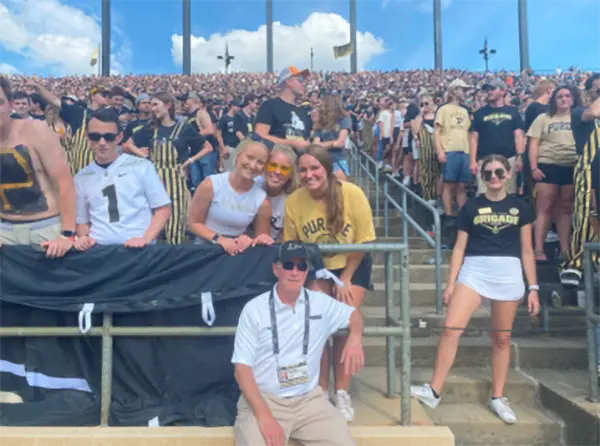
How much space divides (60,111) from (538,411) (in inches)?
250

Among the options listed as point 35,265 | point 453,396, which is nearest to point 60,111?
point 35,265

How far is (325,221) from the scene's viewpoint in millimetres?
3404

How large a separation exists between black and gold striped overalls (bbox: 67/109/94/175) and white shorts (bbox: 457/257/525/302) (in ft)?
13.7

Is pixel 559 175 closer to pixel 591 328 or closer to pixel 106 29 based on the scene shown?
pixel 591 328

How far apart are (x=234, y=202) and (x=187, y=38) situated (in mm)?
41181

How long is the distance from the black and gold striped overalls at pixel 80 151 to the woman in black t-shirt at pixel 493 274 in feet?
13.4

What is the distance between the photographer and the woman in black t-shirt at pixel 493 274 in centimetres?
369

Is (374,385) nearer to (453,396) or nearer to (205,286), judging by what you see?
(453,396)

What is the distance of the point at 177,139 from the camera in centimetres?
602

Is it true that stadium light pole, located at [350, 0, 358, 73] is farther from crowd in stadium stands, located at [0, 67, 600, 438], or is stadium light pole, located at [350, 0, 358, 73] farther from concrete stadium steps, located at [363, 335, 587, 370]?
concrete stadium steps, located at [363, 335, 587, 370]

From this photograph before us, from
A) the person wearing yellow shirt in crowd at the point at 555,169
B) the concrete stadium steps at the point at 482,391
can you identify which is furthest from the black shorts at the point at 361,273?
the person wearing yellow shirt in crowd at the point at 555,169

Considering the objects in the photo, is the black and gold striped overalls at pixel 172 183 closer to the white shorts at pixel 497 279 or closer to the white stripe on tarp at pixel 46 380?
the white stripe on tarp at pixel 46 380

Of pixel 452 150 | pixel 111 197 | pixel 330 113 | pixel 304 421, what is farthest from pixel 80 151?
pixel 452 150

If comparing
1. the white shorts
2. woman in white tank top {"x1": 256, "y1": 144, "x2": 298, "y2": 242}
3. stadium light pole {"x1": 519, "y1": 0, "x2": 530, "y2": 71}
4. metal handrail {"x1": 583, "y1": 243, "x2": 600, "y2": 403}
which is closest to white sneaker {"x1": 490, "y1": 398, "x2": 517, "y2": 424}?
metal handrail {"x1": 583, "y1": 243, "x2": 600, "y2": 403}
